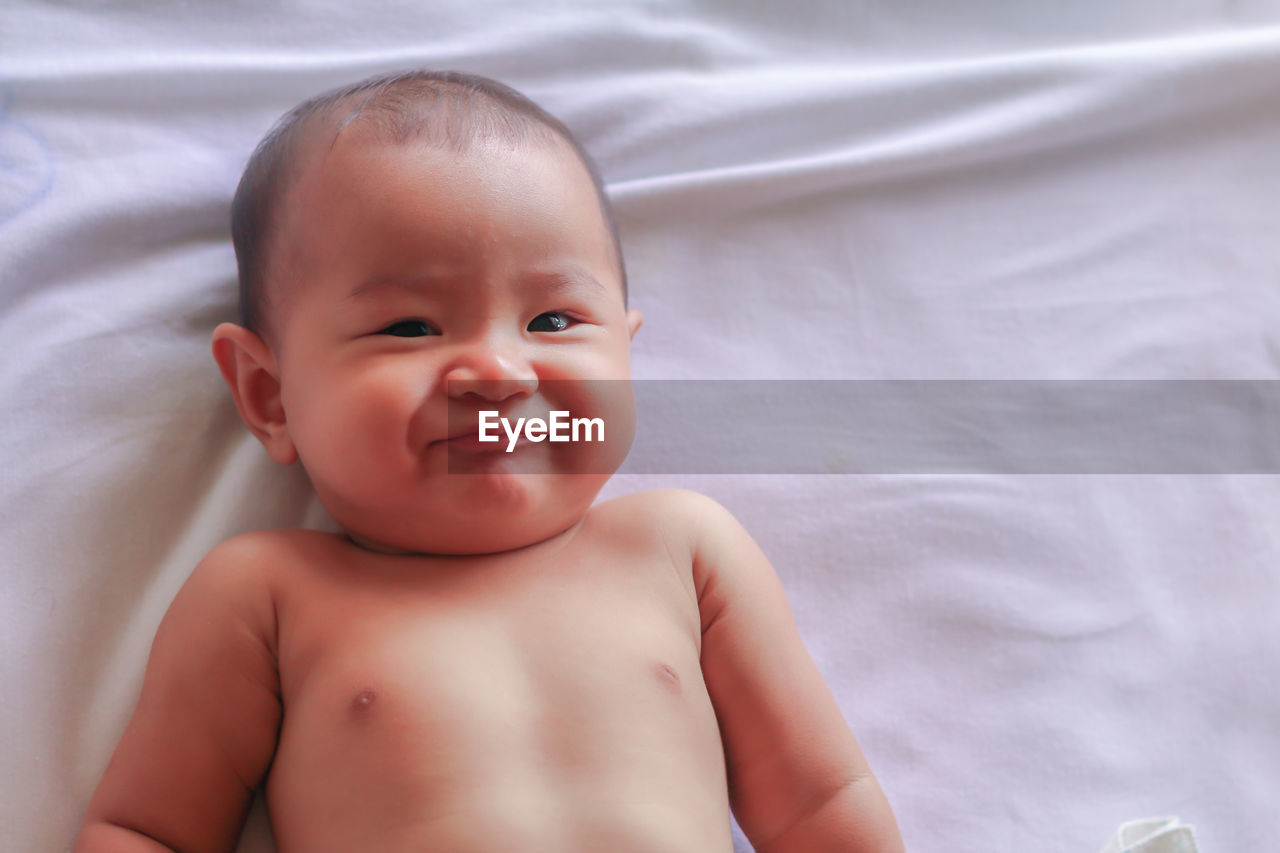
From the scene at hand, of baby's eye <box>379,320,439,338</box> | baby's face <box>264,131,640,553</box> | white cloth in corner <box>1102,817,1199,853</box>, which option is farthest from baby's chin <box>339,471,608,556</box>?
white cloth in corner <box>1102,817,1199,853</box>

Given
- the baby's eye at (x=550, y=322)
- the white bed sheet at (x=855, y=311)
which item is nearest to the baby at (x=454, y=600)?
the baby's eye at (x=550, y=322)

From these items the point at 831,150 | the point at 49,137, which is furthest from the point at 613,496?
the point at 49,137

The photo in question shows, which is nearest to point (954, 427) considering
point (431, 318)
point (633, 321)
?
point (633, 321)

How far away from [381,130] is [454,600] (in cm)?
39

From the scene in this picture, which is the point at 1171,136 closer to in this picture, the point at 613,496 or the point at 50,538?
the point at 613,496

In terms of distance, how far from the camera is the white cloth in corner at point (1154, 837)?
91 centimetres

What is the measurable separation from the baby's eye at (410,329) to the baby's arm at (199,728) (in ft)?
0.76

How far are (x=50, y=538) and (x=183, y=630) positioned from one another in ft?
0.68

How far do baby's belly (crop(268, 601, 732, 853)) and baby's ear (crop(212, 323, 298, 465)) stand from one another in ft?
0.67

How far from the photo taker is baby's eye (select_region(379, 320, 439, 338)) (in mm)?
811

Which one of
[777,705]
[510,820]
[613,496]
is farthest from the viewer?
[613,496]

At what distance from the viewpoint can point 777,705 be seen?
2.78 feet

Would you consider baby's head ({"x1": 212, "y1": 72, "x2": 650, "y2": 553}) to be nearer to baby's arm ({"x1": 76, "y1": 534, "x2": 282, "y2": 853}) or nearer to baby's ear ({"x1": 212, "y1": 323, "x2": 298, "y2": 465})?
A: baby's ear ({"x1": 212, "y1": 323, "x2": 298, "y2": 465})

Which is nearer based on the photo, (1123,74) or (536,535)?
(536,535)
